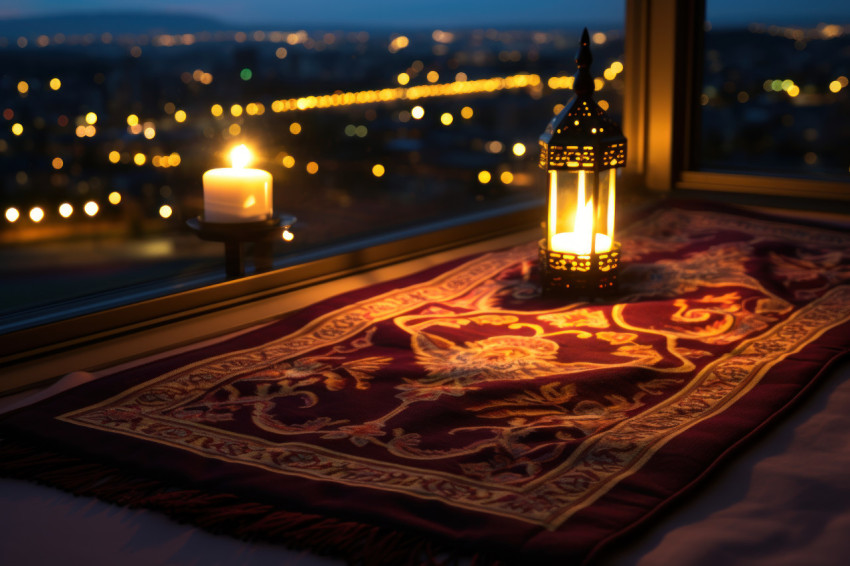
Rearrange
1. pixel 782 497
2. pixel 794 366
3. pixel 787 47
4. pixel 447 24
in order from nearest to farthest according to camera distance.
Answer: pixel 782 497 < pixel 794 366 < pixel 447 24 < pixel 787 47

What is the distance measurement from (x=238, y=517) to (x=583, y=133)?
112 cm

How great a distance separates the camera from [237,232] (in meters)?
1.71

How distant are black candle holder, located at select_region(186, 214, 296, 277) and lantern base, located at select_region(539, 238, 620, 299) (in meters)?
0.55

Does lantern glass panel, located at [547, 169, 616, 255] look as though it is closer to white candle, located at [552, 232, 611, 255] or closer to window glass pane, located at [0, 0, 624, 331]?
white candle, located at [552, 232, 611, 255]

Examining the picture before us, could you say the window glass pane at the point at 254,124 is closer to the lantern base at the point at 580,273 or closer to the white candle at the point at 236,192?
the white candle at the point at 236,192

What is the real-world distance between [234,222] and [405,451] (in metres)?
0.73

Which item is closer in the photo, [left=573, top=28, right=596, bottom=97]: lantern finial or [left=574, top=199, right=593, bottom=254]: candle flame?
[left=573, top=28, right=596, bottom=97]: lantern finial

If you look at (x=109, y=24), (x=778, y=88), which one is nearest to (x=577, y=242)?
(x=109, y=24)

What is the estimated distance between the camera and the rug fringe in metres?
Answer: 0.94

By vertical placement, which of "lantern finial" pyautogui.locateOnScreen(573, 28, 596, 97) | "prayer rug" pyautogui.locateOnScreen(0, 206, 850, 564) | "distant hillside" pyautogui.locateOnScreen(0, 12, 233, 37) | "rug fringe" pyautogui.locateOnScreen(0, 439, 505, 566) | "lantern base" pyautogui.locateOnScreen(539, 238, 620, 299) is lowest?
"rug fringe" pyautogui.locateOnScreen(0, 439, 505, 566)

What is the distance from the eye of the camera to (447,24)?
267 cm

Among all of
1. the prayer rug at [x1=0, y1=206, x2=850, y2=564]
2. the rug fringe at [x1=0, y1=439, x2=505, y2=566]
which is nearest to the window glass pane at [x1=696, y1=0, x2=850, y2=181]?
the prayer rug at [x1=0, y1=206, x2=850, y2=564]

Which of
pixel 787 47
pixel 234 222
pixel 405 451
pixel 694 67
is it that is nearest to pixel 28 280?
pixel 234 222

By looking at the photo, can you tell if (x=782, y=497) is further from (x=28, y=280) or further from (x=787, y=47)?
(x=787, y=47)
